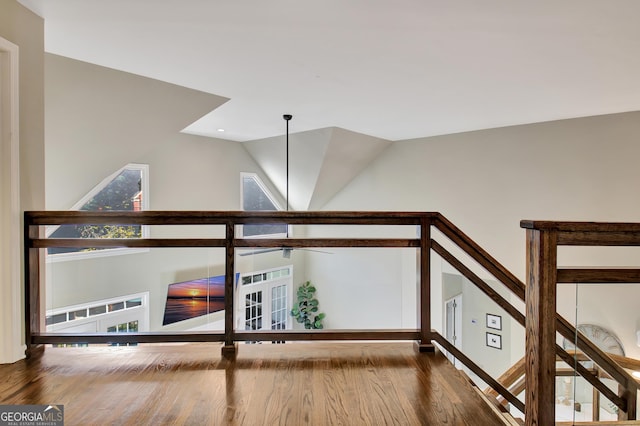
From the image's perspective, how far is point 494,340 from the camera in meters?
5.76

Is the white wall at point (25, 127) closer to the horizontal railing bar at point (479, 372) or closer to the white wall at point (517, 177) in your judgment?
the horizontal railing bar at point (479, 372)

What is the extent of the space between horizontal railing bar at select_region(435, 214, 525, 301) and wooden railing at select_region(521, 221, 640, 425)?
1.59 feet

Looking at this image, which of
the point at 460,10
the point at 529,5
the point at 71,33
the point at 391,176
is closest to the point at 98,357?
the point at 71,33

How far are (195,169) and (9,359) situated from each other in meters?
4.49

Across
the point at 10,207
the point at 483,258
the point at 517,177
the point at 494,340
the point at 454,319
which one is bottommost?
the point at 494,340

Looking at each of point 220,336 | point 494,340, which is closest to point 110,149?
point 220,336

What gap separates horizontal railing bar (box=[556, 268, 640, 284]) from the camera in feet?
4.41

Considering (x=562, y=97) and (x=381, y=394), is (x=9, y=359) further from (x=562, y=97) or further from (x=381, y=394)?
(x=562, y=97)

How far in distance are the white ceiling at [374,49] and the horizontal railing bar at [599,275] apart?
5.15 ft

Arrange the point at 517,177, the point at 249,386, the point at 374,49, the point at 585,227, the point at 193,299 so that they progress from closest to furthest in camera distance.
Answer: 1. the point at 585,227
2. the point at 249,386
3. the point at 374,49
4. the point at 193,299
5. the point at 517,177

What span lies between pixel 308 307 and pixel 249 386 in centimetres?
533

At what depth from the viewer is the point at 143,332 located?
2270 mm

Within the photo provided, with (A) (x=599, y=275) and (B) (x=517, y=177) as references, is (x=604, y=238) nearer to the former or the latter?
(A) (x=599, y=275)

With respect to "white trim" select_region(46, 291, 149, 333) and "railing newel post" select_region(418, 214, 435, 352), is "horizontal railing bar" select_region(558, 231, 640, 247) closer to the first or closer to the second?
"railing newel post" select_region(418, 214, 435, 352)
